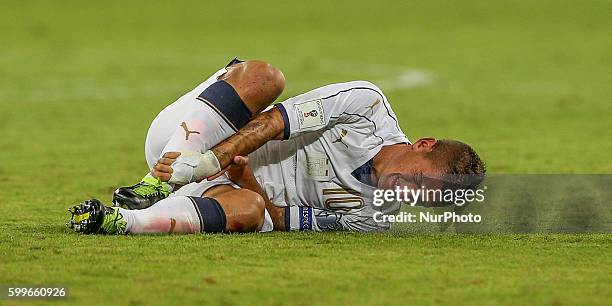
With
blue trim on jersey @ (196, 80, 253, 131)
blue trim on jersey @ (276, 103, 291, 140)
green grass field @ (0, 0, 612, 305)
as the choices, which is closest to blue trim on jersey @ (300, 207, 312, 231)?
green grass field @ (0, 0, 612, 305)

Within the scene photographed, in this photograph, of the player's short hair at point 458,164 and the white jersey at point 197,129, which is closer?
the white jersey at point 197,129

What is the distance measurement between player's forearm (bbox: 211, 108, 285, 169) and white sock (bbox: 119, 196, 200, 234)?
278 millimetres

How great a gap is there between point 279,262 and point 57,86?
11.6 metres

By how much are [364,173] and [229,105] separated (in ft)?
2.48

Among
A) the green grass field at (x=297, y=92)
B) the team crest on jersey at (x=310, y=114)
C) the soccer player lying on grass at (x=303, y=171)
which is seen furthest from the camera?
the team crest on jersey at (x=310, y=114)

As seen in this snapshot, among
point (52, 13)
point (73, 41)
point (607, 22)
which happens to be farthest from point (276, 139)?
point (52, 13)

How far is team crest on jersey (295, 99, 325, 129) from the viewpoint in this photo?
5711 mm

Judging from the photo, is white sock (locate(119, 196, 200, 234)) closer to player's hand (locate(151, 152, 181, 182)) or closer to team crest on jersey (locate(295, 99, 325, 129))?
player's hand (locate(151, 152, 181, 182))

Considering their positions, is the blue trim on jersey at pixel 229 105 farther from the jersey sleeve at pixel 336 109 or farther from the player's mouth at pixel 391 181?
the player's mouth at pixel 391 181

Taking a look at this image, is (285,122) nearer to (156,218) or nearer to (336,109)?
(336,109)

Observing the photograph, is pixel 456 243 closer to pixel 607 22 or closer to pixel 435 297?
pixel 435 297

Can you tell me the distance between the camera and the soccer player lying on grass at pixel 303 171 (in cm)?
550

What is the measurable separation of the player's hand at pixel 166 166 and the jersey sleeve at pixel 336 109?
57 cm

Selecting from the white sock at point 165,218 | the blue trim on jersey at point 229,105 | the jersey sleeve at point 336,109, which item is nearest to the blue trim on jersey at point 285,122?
the jersey sleeve at point 336,109
